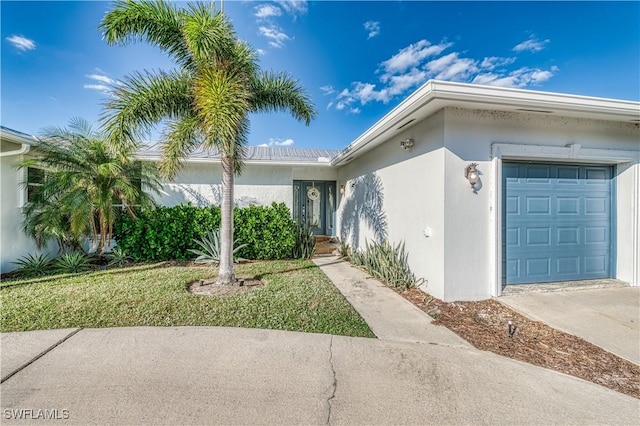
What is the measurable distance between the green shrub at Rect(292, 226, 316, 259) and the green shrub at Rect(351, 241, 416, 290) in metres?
1.95

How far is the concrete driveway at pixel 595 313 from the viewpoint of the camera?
12.0ft

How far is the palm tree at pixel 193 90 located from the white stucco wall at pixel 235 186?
4.05 meters

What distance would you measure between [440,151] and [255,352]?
444cm

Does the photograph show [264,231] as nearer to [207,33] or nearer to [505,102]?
[207,33]

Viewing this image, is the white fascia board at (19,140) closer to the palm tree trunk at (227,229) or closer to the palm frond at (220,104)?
the palm frond at (220,104)

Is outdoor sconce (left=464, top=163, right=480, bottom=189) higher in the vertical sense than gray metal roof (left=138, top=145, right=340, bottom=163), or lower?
lower

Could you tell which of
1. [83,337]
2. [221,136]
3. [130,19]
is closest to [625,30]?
[221,136]

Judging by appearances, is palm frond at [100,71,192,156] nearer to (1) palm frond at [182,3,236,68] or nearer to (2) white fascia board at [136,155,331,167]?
(1) palm frond at [182,3,236,68]

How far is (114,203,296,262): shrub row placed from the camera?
7.67 meters

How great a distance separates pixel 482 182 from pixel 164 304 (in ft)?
19.7

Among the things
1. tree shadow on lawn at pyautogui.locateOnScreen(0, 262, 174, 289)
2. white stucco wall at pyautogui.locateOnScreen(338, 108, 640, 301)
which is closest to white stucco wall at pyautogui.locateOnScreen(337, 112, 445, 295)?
white stucco wall at pyautogui.locateOnScreen(338, 108, 640, 301)

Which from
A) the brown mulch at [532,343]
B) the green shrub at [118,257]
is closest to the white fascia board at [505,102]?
the brown mulch at [532,343]

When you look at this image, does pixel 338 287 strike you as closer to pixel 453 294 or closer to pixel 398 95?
pixel 453 294

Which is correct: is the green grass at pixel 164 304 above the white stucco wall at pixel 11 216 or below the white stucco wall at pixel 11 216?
below
